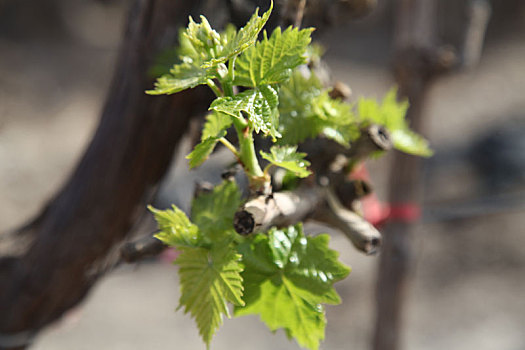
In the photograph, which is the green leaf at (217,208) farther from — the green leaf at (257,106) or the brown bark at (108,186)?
the brown bark at (108,186)

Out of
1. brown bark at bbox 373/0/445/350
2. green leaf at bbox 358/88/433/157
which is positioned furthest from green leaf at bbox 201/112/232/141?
brown bark at bbox 373/0/445/350

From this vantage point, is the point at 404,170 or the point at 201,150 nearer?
the point at 201,150

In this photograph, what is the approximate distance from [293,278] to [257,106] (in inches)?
6.1

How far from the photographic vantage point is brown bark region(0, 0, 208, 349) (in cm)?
68

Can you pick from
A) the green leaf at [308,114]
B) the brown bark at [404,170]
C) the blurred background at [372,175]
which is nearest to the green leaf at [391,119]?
the green leaf at [308,114]

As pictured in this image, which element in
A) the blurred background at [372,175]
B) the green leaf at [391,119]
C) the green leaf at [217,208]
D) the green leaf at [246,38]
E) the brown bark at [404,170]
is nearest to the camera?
the green leaf at [246,38]

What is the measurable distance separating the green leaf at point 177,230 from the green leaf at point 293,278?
42 mm

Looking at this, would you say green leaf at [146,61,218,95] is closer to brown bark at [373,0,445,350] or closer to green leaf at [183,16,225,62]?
green leaf at [183,16,225,62]

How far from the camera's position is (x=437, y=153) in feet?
10.6

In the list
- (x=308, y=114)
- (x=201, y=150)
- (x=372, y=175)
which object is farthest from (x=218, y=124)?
(x=372, y=175)

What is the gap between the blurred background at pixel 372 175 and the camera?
2203 millimetres

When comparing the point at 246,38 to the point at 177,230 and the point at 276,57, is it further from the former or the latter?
the point at 177,230

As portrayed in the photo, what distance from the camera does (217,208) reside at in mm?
457

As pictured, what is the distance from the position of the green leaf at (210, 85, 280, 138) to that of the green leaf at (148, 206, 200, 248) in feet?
0.38
